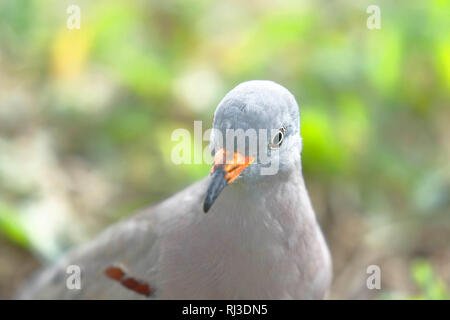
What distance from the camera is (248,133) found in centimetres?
296

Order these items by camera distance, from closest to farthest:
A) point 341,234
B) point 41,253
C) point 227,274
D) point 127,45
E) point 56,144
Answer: point 227,274 → point 41,253 → point 341,234 → point 56,144 → point 127,45

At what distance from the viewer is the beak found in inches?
114

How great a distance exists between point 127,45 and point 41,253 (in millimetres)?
1803

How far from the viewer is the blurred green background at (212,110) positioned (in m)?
4.73

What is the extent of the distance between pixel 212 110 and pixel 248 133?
232 centimetres

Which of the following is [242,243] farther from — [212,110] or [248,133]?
[212,110]

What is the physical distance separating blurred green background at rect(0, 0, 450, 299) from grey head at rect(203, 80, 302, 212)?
1.49 meters

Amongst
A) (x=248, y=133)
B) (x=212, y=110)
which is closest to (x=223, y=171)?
(x=248, y=133)

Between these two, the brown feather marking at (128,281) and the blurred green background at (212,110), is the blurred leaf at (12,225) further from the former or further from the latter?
the brown feather marking at (128,281)

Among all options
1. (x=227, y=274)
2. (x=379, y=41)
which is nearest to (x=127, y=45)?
(x=379, y=41)

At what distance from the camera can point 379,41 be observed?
534 cm

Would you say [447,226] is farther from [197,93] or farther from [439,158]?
[197,93]

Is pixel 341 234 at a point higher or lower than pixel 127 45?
lower
